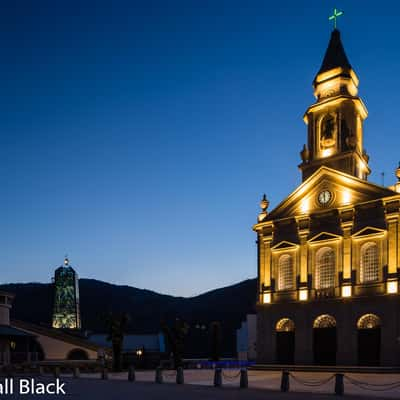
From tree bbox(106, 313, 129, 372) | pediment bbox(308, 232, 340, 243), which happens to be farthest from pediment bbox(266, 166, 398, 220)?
tree bbox(106, 313, 129, 372)

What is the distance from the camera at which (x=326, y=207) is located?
1892 inches

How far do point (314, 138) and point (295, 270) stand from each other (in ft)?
44.7

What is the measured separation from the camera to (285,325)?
48.7 metres

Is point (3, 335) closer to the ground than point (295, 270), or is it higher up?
closer to the ground

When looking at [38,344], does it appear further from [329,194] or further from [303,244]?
[329,194]

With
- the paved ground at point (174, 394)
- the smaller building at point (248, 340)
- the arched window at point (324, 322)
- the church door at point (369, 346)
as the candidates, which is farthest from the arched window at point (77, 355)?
the paved ground at point (174, 394)

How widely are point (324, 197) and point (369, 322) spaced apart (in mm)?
11471

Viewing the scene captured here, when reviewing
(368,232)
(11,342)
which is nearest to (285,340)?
(368,232)

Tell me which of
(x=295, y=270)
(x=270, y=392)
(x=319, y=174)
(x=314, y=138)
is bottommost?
(x=270, y=392)

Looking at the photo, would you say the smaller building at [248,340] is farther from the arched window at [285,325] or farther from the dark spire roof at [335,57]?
the dark spire roof at [335,57]

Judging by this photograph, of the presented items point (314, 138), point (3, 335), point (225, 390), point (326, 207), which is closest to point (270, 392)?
point (225, 390)

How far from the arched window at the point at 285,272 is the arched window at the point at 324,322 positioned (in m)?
4.00

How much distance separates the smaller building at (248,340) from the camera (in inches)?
2564

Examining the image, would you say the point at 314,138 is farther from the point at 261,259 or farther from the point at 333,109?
the point at 261,259
